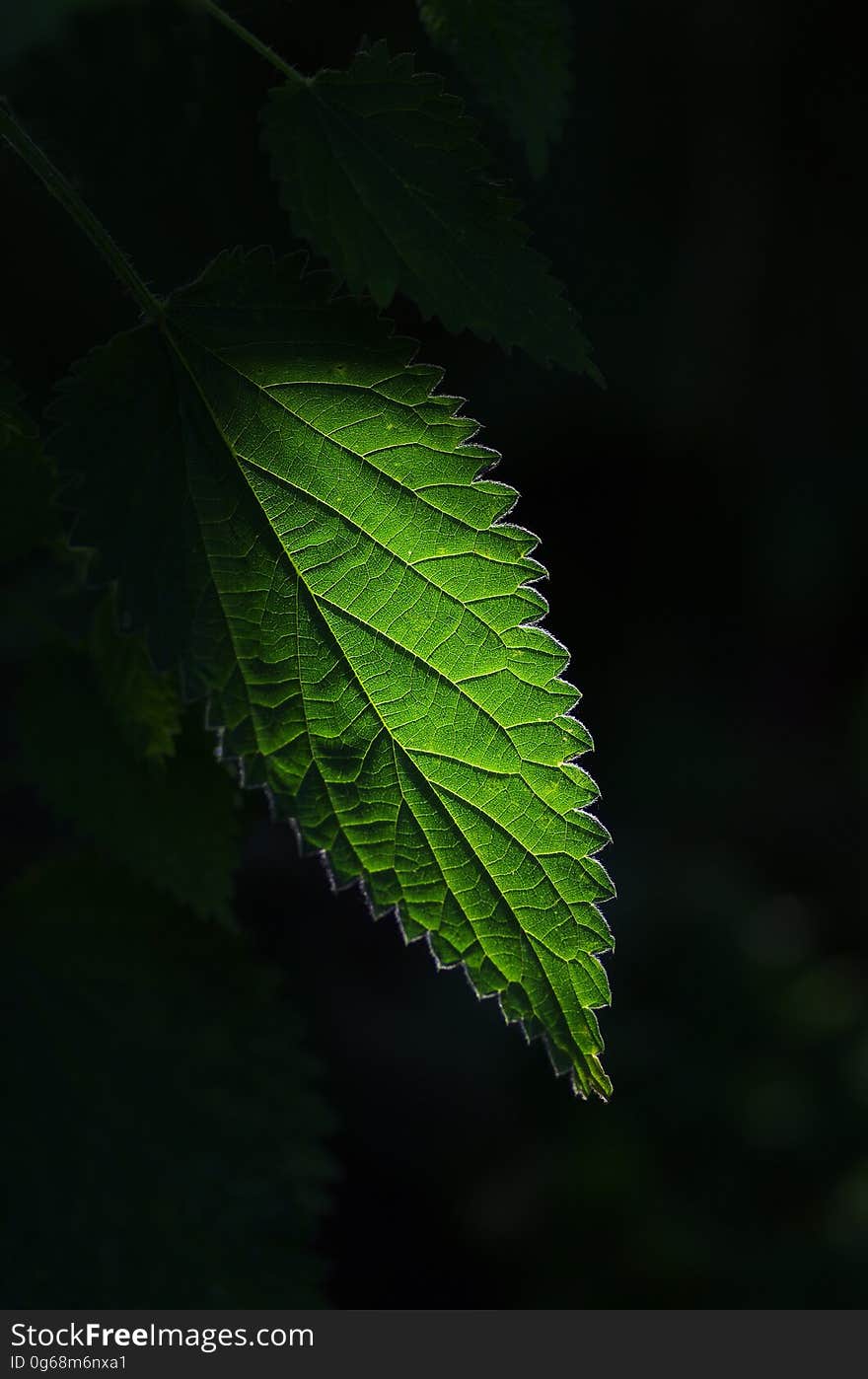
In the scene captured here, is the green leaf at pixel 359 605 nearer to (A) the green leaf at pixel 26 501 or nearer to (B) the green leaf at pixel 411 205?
(B) the green leaf at pixel 411 205

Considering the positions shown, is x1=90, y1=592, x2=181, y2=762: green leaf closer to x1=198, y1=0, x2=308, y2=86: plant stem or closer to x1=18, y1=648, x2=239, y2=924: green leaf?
x1=18, y1=648, x2=239, y2=924: green leaf

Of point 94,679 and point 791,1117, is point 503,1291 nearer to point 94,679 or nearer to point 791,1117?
point 791,1117

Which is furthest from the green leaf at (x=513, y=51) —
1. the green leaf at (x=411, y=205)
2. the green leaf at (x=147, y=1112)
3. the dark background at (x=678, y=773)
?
the dark background at (x=678, y=773)

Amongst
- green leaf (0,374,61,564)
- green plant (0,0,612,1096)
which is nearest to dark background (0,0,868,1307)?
green leaf (0,374,61,564)

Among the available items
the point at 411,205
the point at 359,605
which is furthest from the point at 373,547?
the point at 411,205

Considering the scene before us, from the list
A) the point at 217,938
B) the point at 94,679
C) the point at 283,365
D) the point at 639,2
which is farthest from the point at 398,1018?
the point at 283,365
